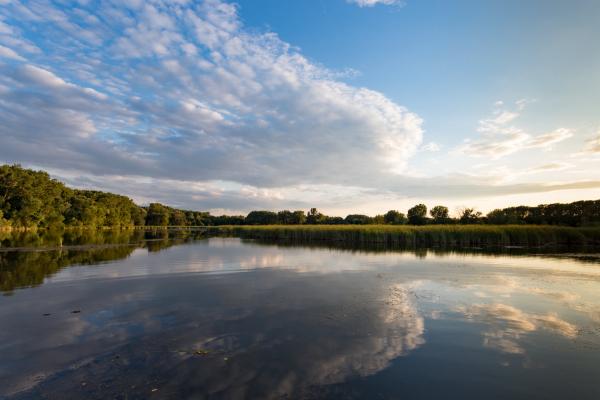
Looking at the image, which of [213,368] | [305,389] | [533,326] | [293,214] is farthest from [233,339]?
[293,214]

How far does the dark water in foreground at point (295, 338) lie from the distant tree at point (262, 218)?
4451 inches

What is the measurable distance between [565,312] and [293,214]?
11128 centimetres

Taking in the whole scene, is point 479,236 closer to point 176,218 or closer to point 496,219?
point 496,219

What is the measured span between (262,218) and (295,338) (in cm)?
12717

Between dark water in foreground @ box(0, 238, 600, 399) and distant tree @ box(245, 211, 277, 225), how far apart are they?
371 feet

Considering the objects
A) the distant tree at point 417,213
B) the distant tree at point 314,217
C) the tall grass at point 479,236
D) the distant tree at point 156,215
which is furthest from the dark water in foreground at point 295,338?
the distant tree at point 156,215

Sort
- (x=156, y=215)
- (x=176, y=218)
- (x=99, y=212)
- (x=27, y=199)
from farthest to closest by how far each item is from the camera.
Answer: (x=176, y=218)
(x=156, y=215)
(x=99, y=212)
(x=27, y=199)

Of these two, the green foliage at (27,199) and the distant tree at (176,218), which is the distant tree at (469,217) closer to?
the green foliage at (27,199)

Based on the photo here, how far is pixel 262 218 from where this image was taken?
133 meters

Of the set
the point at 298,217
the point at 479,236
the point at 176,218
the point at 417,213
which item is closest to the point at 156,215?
the point at 176,218

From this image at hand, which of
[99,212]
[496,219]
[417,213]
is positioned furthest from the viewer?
[99,212]

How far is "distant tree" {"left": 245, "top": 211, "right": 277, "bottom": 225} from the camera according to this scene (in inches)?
5044

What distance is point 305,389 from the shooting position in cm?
502

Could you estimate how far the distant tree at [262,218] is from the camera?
128125 mm
